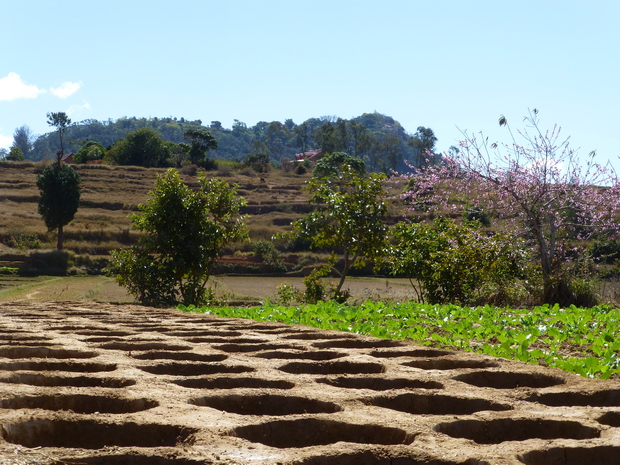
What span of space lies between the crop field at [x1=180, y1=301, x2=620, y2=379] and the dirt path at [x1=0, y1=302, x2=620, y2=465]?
43 cm

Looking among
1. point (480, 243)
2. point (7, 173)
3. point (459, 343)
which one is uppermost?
point (7, 173)

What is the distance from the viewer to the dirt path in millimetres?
2264

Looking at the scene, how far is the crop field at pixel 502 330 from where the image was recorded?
450 cm

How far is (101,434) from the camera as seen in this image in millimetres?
2504

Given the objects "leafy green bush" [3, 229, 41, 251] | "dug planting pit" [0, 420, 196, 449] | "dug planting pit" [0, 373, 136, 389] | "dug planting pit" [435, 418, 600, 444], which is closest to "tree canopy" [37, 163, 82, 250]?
"leafy green bush" [3, 229, 41, 251]

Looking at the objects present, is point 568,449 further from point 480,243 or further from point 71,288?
point 71,288

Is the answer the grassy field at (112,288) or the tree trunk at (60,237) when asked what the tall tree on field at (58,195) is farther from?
the grassy field at (112,288)

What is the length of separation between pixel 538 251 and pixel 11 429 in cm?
1089

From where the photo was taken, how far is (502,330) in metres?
5.77

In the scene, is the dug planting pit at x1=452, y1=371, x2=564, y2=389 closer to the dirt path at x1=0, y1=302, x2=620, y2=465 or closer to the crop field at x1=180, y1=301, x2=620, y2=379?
the dirt path at x1=0, y1=302, x2=620, y2=465

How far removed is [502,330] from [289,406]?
3251 mm

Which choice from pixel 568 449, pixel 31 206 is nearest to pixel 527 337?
pixel 568 449

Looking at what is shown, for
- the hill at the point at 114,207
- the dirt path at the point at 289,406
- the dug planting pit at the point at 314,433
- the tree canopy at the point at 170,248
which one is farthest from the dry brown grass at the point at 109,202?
the dug planting pit at the point at 314,433

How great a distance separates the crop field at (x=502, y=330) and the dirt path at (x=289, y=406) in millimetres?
431
